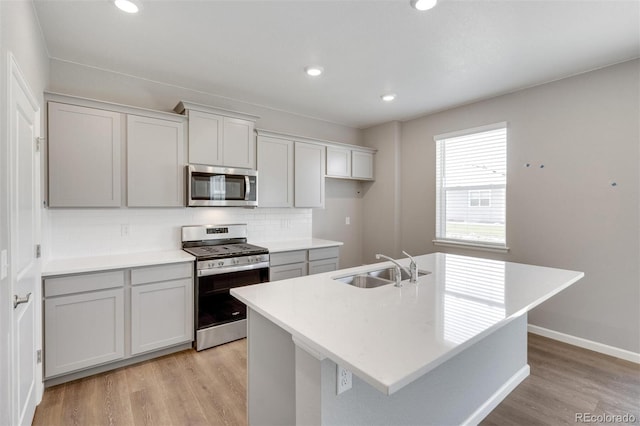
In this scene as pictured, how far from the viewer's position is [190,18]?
2.16 m

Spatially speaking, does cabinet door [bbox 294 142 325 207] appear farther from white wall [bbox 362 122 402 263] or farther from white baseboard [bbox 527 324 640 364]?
white baseboard [bbox 527 324 640 364]

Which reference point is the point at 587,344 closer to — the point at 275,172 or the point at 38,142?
the point at 275,172

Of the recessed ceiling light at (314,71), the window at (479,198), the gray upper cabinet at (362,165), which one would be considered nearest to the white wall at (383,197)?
the gray upper cabinet at (362,165)

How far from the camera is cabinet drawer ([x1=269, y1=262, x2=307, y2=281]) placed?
3439mm

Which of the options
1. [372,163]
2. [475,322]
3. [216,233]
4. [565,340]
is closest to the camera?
[475,322]

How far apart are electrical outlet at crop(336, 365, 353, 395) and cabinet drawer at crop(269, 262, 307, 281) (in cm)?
224

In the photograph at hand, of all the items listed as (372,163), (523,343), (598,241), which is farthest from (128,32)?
(598,241)

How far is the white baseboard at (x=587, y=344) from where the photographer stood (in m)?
2.74

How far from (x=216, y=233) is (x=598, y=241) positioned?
3.82m

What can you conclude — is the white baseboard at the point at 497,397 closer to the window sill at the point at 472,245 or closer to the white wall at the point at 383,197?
the window sill at the point at 472,245

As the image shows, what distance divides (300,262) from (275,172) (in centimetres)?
113

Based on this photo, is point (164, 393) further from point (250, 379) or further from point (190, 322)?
point (250, 379)

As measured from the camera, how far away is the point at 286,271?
3.54m

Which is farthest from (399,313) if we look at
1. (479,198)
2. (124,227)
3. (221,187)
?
(479,198)
